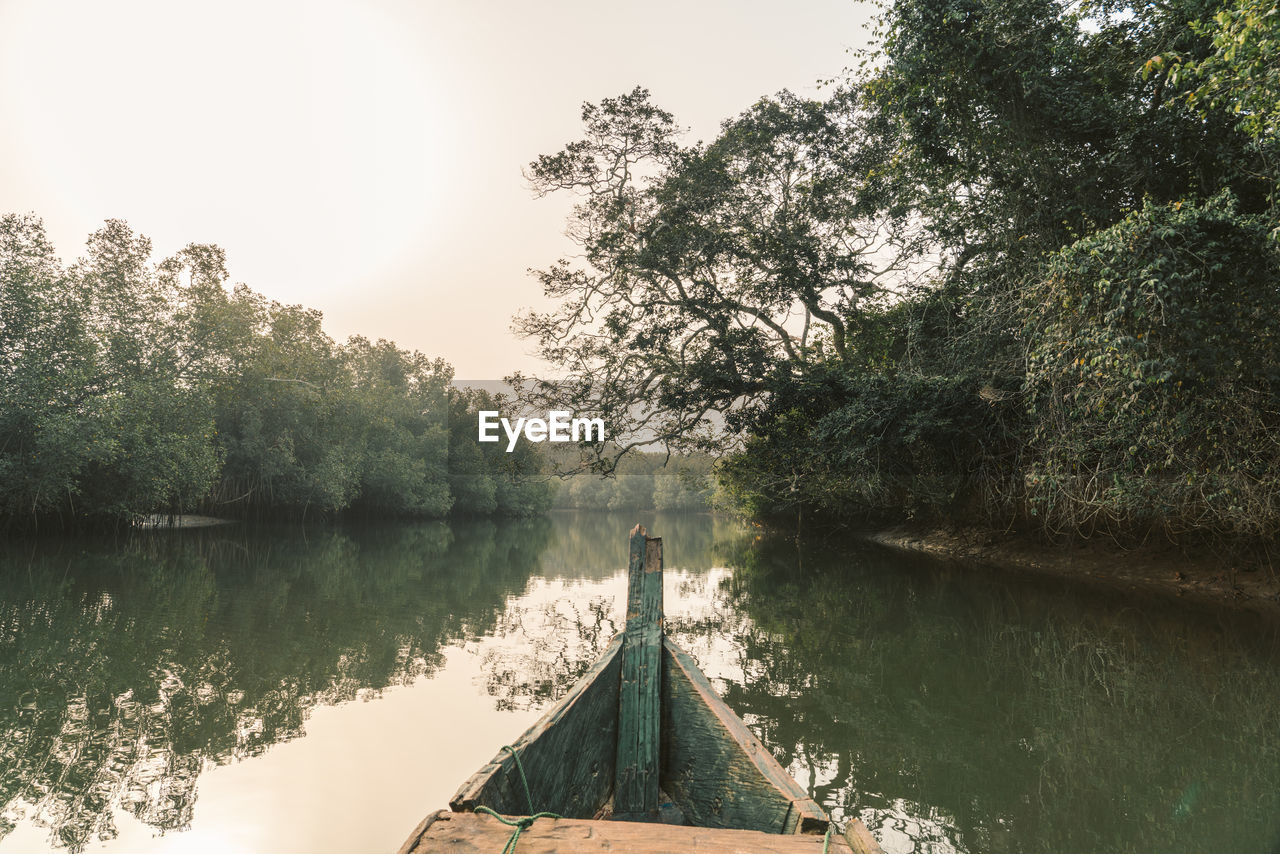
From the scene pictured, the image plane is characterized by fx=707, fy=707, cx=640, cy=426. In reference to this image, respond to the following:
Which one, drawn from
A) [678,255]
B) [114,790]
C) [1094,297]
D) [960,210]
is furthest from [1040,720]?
[678,255]

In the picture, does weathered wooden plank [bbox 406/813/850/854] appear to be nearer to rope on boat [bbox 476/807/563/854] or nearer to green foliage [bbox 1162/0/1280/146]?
rope on boat [bbox 476/807/563/854]

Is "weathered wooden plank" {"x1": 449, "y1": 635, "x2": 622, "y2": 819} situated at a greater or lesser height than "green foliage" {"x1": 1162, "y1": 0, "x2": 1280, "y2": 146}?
lesser

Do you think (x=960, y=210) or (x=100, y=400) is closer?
(x=960, y=210)

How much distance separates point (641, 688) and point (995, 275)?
8924 mm

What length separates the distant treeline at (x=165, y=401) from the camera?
14227 millimetres

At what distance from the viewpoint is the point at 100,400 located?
15008 mm

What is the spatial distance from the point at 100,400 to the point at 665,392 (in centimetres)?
1207

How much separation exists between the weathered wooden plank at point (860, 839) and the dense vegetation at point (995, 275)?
6.09 meters

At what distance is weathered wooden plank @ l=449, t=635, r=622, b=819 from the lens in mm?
1950

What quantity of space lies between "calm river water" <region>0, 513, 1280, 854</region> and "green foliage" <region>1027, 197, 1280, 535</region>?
1.60 meters

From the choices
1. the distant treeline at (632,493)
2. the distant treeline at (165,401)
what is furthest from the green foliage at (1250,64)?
the distant treeline at (632,493)

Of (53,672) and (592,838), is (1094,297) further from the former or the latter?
(53,672)

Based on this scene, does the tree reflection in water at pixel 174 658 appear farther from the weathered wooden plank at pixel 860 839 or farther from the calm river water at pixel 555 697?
the weathered wooden plank at pixel 860 839

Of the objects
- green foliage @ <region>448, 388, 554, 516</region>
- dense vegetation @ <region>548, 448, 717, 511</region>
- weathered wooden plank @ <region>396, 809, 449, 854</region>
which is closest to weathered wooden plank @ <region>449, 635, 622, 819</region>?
weathered wooden plank @ <region>396, 809, 449, 854</region>
